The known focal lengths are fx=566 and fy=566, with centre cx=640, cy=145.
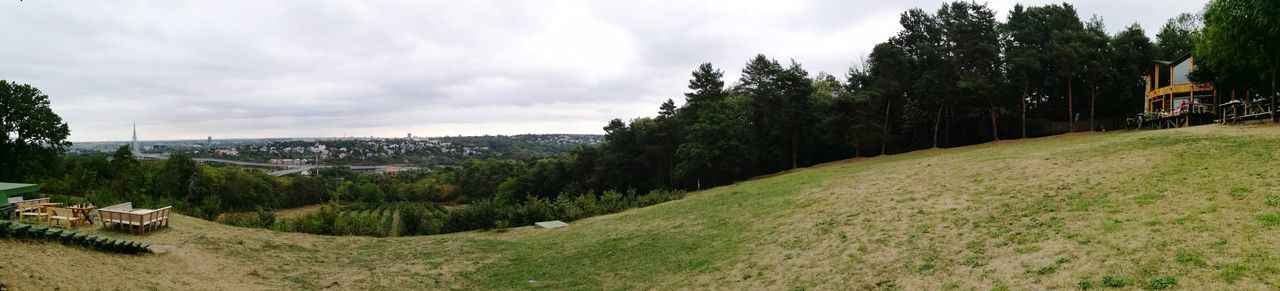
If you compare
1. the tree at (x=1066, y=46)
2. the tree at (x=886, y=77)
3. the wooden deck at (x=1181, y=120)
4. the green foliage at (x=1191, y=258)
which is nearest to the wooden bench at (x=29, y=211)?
the green foliage at (x=1191, y=258)

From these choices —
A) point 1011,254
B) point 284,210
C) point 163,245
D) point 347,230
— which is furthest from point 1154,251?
point 284,210

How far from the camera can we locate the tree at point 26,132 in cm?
3222

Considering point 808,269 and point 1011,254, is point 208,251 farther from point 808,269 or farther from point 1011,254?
point 1011,254

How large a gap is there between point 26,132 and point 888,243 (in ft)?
154

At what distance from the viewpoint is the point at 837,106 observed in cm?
4303

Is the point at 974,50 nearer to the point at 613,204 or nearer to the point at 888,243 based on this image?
the point at 613,204

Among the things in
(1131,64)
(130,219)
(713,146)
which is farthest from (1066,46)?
(130,219)

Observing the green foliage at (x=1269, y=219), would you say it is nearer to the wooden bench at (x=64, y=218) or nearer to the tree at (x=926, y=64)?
the wooden bench at (x=64, y=218)

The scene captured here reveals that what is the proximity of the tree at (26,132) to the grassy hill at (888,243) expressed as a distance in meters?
24.3

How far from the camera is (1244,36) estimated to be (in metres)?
21.6

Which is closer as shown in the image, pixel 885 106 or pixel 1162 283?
pixel 1162 283

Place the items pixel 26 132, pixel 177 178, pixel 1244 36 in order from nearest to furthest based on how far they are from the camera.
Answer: pixel 1244 36, pixel 26 132, pixel 177 178

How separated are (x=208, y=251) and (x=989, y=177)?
2200 cm

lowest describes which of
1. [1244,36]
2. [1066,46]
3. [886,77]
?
[1244,36]
